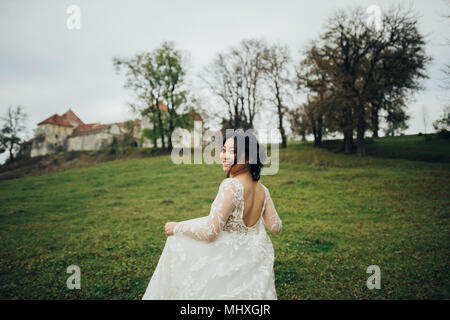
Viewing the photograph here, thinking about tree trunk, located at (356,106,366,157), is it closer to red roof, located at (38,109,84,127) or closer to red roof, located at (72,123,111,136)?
red roof, located at (72,123,111,136)

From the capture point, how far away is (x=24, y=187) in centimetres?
1886

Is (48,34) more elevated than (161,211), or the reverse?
(48,34)

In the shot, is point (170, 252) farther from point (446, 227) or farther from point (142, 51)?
point (142, 51)

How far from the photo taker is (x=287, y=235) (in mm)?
7352

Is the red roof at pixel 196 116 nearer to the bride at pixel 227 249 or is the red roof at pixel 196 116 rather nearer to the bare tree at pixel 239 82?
the bare tree at pixel 239 82

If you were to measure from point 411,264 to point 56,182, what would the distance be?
23.9m

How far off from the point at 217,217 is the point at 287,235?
5737 millimetres

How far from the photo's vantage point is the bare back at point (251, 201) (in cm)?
249

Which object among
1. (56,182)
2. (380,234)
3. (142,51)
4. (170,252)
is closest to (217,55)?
(142,51)


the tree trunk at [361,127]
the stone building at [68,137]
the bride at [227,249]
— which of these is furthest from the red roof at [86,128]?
the bride at [227,249]

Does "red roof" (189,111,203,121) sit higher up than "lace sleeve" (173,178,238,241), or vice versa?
"red roof" (189,111,203,121)

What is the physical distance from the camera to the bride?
2.27 meters

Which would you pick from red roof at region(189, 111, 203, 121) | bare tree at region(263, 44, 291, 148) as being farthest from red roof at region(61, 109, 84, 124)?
bare tree at region(263, 44, 291, 148)

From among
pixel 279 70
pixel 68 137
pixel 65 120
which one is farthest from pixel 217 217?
pixel 65 120
